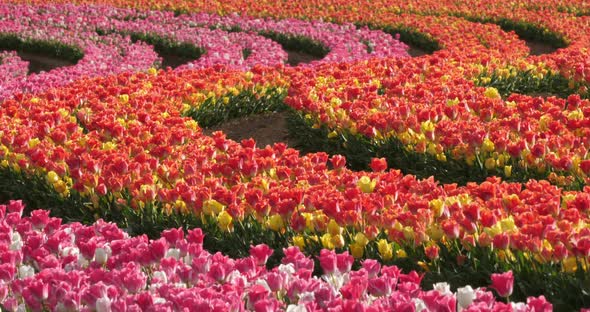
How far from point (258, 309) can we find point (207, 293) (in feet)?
0.86

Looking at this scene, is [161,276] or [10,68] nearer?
[161,276]

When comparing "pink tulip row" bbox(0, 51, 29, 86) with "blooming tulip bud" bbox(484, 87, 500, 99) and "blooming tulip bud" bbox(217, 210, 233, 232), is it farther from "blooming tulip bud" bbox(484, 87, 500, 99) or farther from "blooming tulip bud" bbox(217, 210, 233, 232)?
"blooming tulip bud" bbox(217, 210, 233, 232)

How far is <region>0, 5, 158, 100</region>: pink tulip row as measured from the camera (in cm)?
1162

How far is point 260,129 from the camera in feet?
33.4

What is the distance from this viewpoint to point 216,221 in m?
5.86

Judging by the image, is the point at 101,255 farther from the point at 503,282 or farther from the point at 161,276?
the point at 503,282

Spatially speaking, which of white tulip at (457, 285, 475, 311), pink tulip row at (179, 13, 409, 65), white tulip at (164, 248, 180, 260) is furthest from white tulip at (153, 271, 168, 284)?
pink tulip row at (179, 13, 409, 65)

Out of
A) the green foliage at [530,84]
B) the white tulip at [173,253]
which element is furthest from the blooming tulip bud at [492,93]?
the white tulip at [173,253]

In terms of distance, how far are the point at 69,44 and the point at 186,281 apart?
11.9 metres

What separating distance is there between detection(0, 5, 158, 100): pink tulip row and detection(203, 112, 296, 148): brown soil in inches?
93.5

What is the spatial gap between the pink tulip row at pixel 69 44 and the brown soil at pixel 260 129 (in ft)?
7.79

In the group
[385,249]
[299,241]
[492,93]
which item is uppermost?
[385,249]

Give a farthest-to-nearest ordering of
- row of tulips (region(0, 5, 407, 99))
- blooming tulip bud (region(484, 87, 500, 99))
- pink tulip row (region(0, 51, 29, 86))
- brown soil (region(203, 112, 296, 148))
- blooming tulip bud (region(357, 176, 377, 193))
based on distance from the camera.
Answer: row of tulips (region(0, 5, 407, 99)), pink tulip row (region(0, 51, 29, 86)), brown soil (region(203, 112, 296, 148)), blooming tulip bud (region(484, 87, 500, 99)), blooming tulip bud (region(357, 176, 377, 193))

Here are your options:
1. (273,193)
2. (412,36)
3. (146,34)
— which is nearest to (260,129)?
(273,193)
